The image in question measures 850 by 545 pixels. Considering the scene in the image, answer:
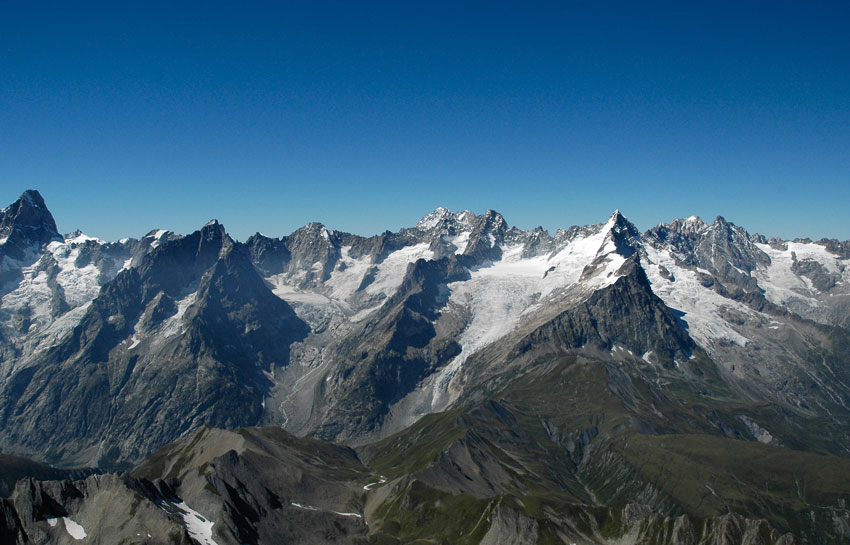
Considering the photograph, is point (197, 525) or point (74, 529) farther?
point (197, 525)

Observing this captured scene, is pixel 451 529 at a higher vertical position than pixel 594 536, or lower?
lower

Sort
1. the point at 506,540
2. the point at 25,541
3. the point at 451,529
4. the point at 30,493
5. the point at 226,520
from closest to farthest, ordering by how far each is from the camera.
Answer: the point at 25,541
the point at 30,493
the point at 226,520
the point at 506,540
the point at 451,529

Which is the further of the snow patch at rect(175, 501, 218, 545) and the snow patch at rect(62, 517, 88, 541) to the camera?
the snow patch at rect(175, 501, 218, 545)

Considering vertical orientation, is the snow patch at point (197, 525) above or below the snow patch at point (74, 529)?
above

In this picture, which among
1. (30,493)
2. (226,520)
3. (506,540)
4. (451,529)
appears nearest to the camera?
(30,493)

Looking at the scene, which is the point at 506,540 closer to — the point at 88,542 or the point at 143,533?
the point at 143,533

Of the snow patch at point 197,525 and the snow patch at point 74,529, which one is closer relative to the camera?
the snow patch at point 74,529

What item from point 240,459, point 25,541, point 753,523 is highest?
point 753,523

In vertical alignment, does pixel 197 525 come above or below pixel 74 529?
above

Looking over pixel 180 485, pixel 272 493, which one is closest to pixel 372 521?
pixel 272 493

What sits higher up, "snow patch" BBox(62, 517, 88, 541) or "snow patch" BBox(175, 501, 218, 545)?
"snow patch" BBox(175, 501, 218, 545)

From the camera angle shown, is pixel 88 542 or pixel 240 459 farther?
pixel 240 459
